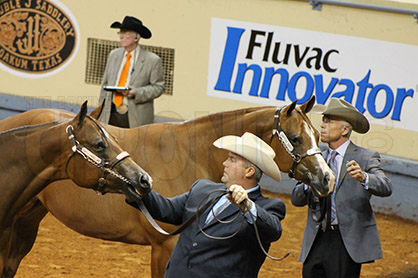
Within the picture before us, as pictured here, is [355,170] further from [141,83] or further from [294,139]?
[141,83]

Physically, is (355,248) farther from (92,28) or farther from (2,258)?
(92,28)

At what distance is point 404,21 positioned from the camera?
33.5ft

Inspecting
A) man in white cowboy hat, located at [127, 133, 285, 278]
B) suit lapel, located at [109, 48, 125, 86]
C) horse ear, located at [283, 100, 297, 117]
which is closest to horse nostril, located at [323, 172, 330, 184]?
horse ear, located at [283, 100, 297, 117]

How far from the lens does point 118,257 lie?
27.7 feet

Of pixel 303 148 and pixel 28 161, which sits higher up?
pixel 303 148

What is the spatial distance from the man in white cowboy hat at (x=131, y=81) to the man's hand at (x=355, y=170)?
3.51 meters

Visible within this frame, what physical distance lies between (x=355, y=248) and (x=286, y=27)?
18.5ft

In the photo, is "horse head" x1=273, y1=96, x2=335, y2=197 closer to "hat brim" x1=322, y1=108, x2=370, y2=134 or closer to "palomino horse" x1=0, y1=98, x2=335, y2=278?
"palomino horse" x1=0, y1=98, x2=335, y2=278

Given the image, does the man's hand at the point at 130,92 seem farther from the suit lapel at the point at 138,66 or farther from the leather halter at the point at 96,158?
the leather halter at the point at 96,158

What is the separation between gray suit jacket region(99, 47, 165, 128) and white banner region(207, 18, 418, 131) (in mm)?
2728

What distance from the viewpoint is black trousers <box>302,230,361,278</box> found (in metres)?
5.88

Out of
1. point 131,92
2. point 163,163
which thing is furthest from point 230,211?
point 131,92

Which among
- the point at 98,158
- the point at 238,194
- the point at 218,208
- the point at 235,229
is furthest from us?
the point at 98,158

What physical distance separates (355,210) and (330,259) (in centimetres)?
44
